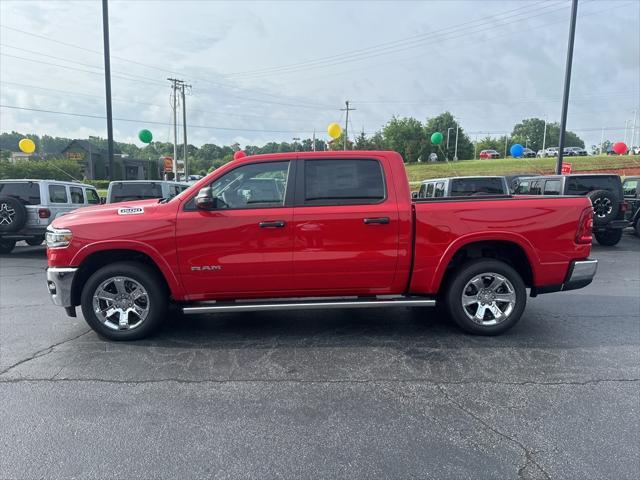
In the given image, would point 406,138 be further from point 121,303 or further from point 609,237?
point 121,303

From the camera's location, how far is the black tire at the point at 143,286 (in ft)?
14.6

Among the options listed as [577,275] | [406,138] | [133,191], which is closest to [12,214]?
[133,191]

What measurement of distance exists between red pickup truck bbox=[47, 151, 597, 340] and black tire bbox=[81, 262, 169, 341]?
0.01 metres

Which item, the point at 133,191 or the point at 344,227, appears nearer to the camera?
the point at 344,227

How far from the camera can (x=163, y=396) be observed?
3426 millimetres

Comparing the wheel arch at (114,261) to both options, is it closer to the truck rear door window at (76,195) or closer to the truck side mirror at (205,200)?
the truck side mirror at (205,200)

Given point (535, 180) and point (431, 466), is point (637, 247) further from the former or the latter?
point (431, 466)

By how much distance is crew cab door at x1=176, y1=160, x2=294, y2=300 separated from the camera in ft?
14.3

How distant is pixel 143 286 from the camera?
14.7 ft

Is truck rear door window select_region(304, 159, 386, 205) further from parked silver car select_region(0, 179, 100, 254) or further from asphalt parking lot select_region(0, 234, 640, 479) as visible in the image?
parked silver car select_region(0, 179, 100, 254)

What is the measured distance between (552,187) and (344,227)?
8971 mm

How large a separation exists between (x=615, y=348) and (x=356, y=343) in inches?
106

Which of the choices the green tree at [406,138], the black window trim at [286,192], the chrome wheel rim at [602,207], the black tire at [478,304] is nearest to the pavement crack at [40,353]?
the black window trim at [286,192]

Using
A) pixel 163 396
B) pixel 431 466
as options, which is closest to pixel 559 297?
pixel 431 466
